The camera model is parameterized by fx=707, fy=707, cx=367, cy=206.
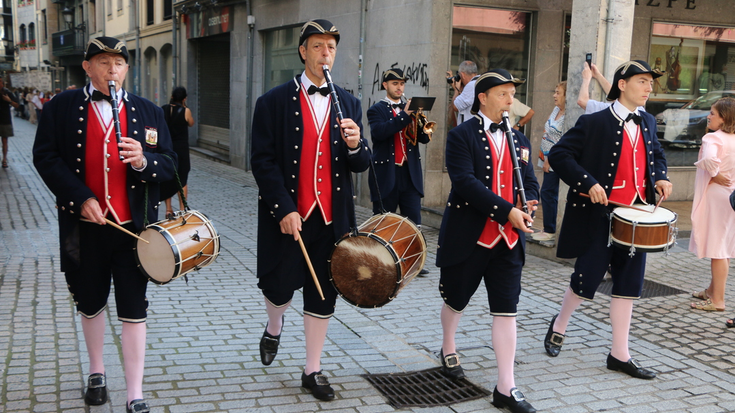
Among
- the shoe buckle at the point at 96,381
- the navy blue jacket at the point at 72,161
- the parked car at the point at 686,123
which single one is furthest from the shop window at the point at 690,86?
the shoe buckle at the point at 96,381

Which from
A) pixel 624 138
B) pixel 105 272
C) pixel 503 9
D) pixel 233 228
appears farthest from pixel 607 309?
pixel 503 9

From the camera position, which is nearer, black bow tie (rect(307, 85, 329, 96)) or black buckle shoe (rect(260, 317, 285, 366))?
black bow tie (rect(307, 85, 329, 96))

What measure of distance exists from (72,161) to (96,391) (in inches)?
51.1

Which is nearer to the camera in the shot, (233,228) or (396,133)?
(396,133)

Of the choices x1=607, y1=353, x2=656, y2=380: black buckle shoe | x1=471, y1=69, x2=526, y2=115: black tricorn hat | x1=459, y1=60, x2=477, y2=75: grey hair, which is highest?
x1=459, y1=60, x2=477, y2=75: grey hair

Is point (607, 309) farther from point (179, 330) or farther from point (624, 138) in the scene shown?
point (179, 330)

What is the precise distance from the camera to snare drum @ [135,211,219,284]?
146 inches

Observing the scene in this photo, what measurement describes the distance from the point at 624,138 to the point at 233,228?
6187mm

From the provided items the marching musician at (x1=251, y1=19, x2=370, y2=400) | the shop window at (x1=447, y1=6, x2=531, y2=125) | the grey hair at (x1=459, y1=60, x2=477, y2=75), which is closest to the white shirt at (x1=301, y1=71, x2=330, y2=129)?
the marching musician at (x1=251, y1=19, x2=370, y2=400)

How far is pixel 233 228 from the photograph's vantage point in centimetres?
974

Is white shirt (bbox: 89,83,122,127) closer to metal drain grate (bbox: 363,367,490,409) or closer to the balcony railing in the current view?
metal drain grate (bbox: 363,367,490,409)

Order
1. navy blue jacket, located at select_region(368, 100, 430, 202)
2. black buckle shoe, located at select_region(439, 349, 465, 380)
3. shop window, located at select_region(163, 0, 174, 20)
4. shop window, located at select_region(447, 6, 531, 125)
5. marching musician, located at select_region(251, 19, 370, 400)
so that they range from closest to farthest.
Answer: marching musician, located at select_region(251, 19, 370, 400) → black buckle shoe, located at select_region(439, 349, 465, 380) → navy blue jacket, located at select_region(368, 100, 430, 202) → shop window, located at select_region(447, 6, 531, 125) → shop window, located at select_region(163, 0, 174, 20)

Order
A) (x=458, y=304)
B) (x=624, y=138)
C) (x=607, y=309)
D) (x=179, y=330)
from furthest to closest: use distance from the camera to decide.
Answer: (x=607, y=309) → (x=179, y=330) → (x=624, y=138) → (x=458, y=304)

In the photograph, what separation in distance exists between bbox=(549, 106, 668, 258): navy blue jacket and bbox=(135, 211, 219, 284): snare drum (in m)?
2.45
